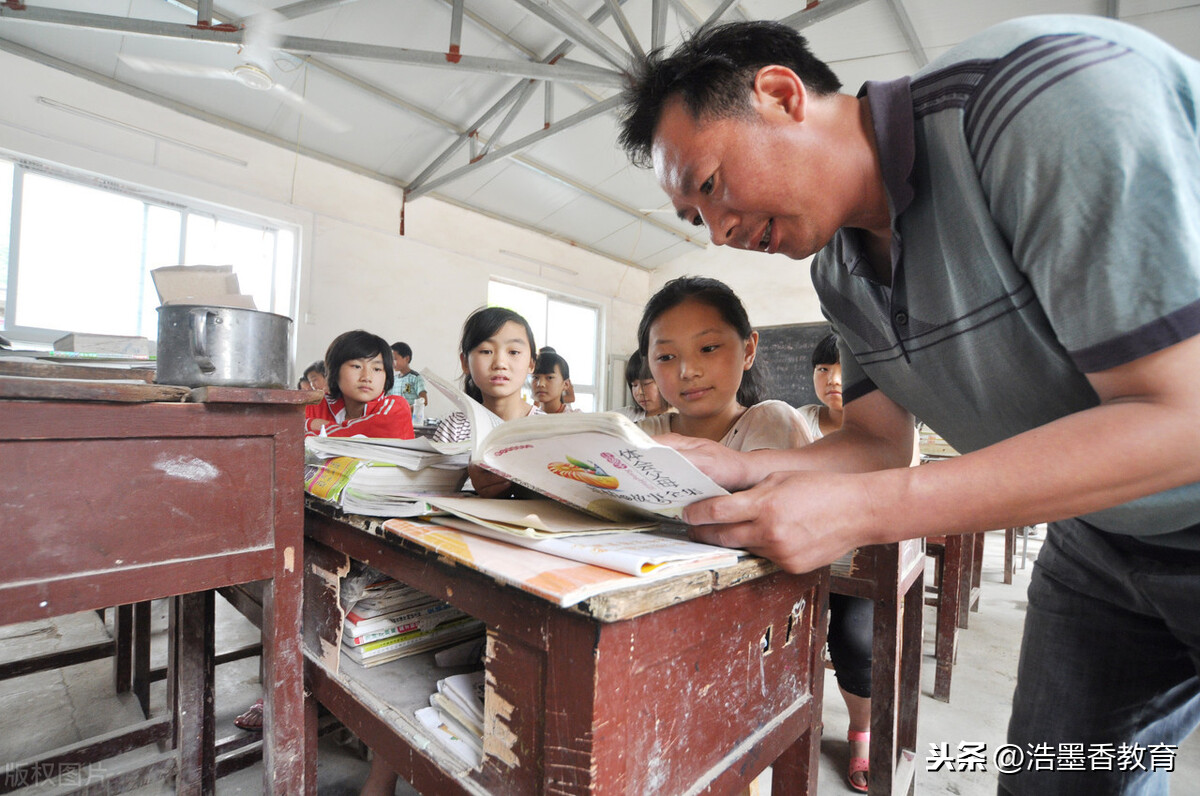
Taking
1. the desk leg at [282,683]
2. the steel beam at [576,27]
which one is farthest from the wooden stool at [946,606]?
the steel beam at [576,27]

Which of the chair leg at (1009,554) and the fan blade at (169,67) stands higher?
the fan blade at (169,67)

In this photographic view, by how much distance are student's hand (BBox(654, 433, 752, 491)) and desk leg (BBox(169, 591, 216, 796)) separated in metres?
1.11

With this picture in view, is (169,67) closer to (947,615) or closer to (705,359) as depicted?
(705,359)

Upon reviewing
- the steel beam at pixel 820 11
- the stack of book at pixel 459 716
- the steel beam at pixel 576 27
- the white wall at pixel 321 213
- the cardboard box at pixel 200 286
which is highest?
the steel beam at pixel 820 11

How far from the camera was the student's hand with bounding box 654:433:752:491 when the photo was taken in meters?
0.71

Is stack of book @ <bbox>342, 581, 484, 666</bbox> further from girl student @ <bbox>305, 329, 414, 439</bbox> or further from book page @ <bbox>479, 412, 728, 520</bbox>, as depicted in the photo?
girl student @ <bbox>305, 329, 414, 439</bbox>

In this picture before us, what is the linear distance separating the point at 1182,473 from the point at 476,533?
2.23 ft

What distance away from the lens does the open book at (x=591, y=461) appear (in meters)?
0.53

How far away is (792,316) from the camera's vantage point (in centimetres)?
765

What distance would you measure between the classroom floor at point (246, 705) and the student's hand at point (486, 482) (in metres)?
0.94

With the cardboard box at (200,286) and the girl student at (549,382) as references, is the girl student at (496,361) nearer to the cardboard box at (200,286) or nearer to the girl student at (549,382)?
the cardboard box at (200,286)

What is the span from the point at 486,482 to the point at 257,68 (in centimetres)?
360

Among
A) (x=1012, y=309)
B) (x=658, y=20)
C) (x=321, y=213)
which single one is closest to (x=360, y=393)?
(x=1012, y=309)

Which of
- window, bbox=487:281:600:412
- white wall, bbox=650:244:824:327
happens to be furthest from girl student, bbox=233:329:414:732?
white wall, bbox=650:244:824:327
